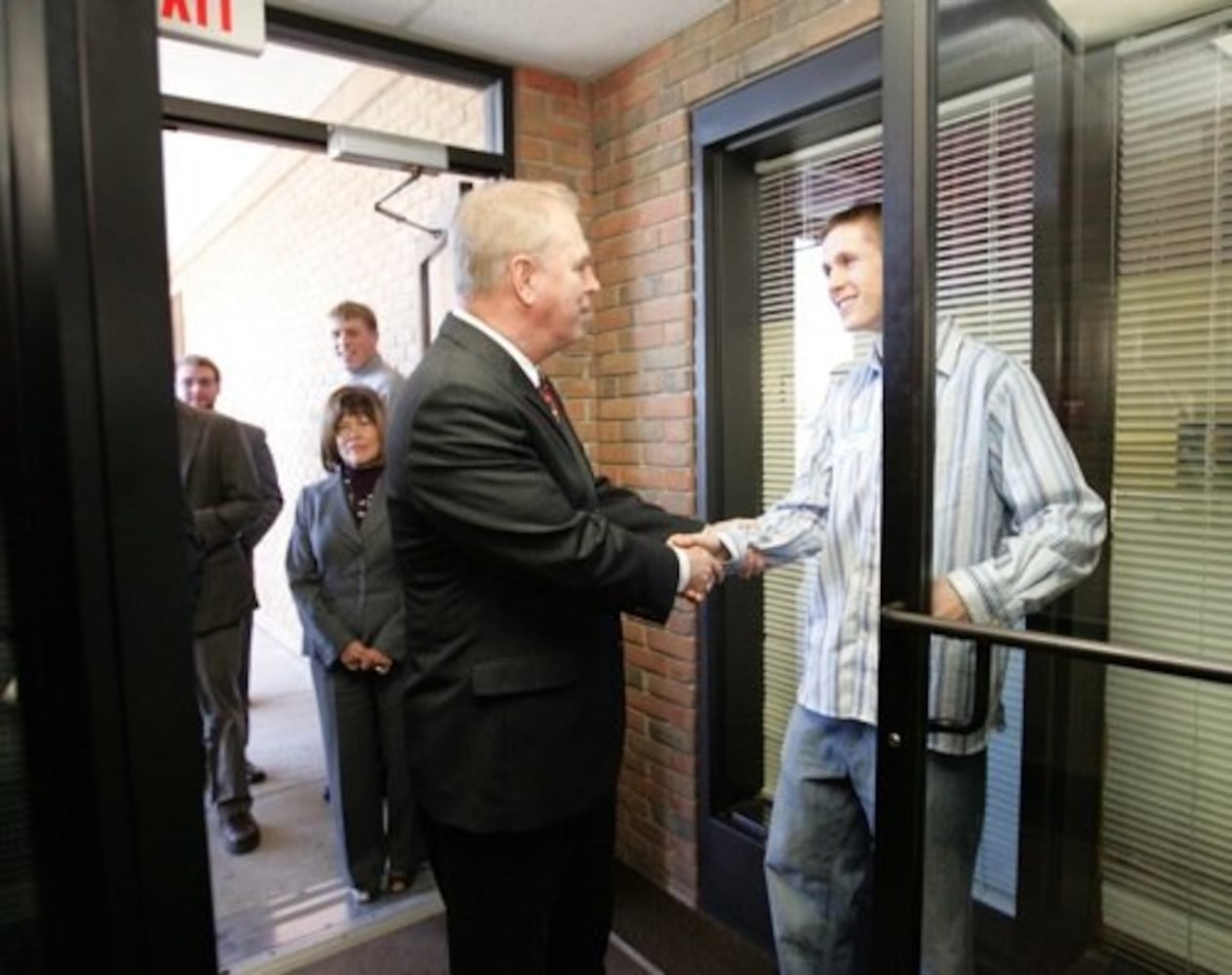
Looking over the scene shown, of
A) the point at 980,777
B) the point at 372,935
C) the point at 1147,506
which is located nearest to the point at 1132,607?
the point at 1147,506

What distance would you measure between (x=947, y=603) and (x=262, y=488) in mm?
2574

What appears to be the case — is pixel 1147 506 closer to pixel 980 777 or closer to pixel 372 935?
pixel 980 777

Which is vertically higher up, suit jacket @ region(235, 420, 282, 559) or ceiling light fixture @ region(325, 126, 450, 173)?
ceiling light fixture @ region(325, 126, 450, 173)

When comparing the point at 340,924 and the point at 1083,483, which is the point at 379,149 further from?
the point at 340,924

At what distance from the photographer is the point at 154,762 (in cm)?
58

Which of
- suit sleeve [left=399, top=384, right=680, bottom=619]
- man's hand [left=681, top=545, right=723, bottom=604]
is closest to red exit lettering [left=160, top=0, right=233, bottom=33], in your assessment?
suit sleeve [left=399, top=384, right=680, bottom=619]

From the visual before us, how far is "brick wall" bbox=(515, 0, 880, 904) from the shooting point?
7.95 ft

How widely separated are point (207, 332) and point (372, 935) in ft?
20.2

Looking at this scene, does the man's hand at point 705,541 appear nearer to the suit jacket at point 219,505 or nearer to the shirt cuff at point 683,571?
the shirt cuff at point 683,571

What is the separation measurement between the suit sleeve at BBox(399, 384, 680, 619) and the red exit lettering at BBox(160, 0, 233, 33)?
3.03 ft

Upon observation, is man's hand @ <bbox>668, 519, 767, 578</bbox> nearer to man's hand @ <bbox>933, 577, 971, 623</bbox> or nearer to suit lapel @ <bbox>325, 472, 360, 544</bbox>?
man's hand @ <bbox>933, 577, 971, 623</bbox>

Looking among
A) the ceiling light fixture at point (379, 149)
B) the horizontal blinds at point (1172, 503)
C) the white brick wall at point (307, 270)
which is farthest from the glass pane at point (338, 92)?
the horizontal blinds at point (1172, 503)

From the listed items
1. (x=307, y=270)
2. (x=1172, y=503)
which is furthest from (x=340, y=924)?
(x=307, y=270)

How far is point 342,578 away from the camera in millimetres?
2580
